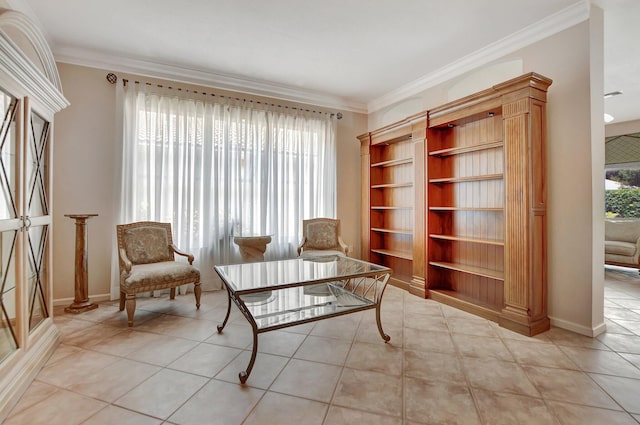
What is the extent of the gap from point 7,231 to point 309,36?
9.06 feet

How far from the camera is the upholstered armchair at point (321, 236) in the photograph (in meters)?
3.94

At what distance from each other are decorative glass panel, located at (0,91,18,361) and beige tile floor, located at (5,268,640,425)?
39 cm

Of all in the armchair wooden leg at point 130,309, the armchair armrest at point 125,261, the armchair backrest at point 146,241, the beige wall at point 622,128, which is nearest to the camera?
the armchair wooden leg at point 130,309

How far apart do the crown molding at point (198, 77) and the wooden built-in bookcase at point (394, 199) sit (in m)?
0.87

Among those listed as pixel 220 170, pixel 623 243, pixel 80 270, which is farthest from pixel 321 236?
pixel 623 243

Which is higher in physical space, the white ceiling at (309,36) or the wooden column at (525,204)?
the white ceiling at (309,36)

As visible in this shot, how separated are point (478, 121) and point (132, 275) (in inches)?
149

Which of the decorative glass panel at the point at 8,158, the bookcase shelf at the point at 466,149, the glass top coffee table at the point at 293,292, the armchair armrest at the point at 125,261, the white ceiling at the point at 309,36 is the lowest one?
the glass top coffee table at the point at 293,292

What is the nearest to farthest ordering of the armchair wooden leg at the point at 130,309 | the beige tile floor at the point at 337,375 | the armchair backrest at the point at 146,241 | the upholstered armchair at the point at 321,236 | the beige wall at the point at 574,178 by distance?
1. the beige tile floor at the point at 337,375
2. the beige wall at the point at 574,178
3. the armchair wooden leg at the point at 130,309
4. the armchair backrest at the point at 146,241
5. the upholstered armchair at the point at 321,236

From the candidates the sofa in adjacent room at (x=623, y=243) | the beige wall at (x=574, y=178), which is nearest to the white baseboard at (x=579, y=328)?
the beige wall at (x=574, y=178)

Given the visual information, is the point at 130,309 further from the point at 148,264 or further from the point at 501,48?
the point at 501,48

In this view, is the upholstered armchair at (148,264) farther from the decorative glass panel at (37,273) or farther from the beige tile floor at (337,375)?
the decorative glass panel at (37,273)

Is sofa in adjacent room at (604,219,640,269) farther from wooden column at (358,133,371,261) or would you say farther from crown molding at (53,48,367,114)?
crown molding at (53,48,367,114)

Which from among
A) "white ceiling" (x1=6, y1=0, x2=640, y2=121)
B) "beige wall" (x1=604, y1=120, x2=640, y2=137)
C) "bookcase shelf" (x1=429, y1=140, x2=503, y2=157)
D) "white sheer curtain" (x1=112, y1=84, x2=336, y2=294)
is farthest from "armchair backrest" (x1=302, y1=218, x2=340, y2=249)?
"beige wall" (x1=604, y1=120, x2=640, y2=137)
